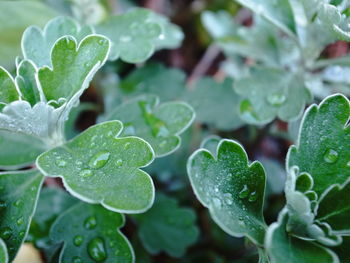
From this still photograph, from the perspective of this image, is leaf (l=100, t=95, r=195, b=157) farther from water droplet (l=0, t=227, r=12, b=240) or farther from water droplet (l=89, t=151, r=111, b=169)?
water droplet (l=0, t=227, r=12, b=240)

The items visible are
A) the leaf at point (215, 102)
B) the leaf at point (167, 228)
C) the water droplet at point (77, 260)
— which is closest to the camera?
the water droplet at point (77, 260)

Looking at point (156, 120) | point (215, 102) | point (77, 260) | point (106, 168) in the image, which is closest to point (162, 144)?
point (156, 120)

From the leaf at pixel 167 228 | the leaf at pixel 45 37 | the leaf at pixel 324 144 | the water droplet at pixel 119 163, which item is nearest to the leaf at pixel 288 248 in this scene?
the leaf at pixel 324 144

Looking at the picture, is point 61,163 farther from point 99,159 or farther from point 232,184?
point 232,184

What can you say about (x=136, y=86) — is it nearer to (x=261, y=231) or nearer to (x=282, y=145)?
(x=282, y=145)

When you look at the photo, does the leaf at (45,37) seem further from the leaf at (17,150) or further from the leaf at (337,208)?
the leaf at (337,208)

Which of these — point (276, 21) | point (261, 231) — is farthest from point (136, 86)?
point (261, 231)
